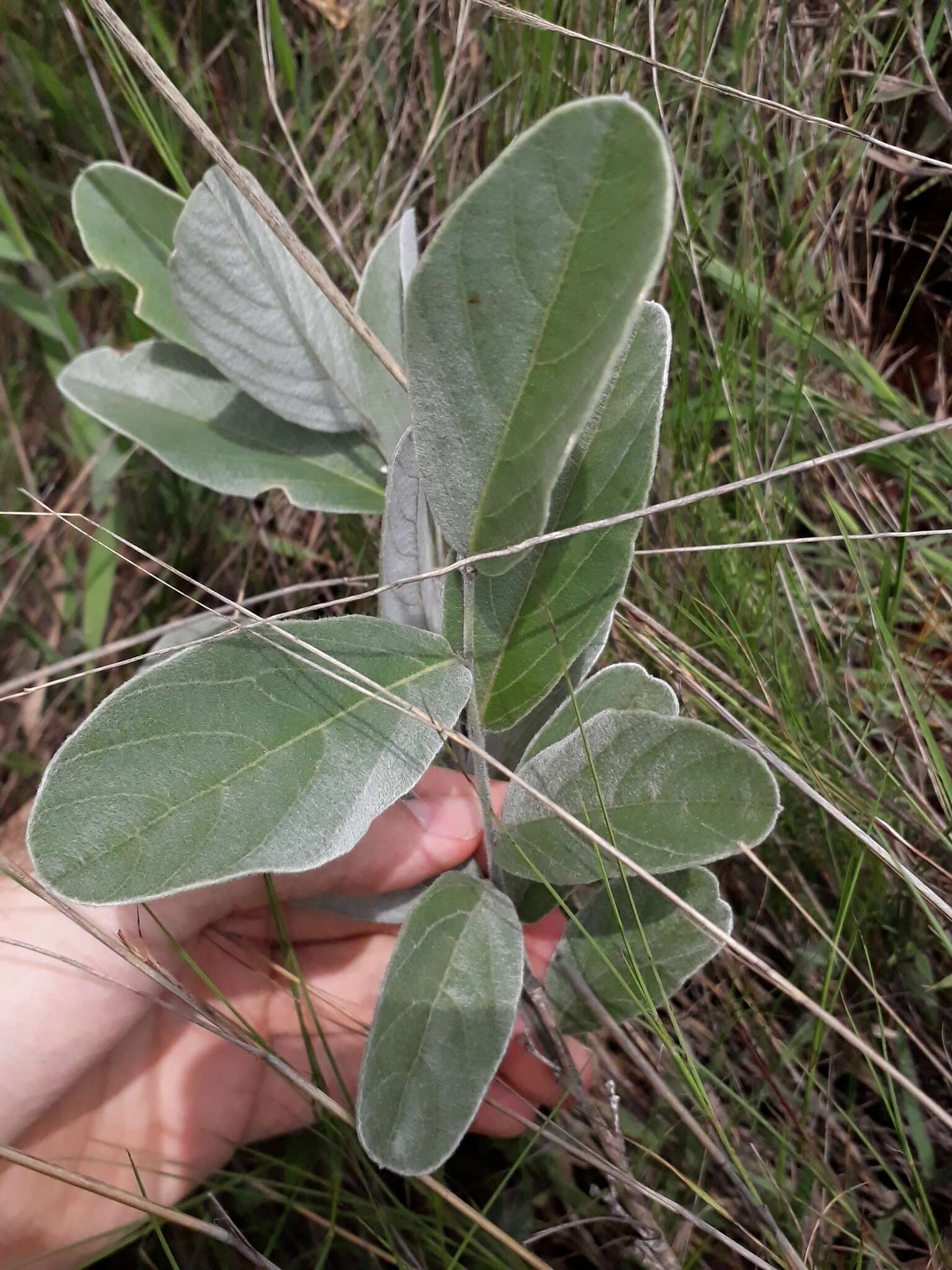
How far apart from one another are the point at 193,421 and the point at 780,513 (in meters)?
0.74

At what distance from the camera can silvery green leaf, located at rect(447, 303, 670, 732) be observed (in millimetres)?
670

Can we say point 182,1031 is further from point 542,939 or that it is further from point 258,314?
point 258,314

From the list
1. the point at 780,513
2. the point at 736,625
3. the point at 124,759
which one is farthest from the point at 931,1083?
the point at 124,759

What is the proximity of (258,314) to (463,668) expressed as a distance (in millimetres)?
458

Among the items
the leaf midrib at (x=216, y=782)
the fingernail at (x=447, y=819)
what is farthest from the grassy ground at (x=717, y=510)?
the leaf midrib at (x=216, y=782)

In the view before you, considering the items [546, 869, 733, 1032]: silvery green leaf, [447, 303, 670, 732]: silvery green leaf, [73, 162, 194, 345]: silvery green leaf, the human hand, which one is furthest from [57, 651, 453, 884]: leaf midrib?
[73, 162, 194, 345]: silvery green leaf

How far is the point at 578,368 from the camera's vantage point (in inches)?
19.3

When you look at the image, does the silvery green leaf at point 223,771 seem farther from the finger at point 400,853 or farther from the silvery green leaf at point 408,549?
the finger at point 400,853

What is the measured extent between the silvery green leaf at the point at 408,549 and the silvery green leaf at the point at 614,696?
0.13 m

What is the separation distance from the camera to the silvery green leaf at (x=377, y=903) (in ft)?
3.20

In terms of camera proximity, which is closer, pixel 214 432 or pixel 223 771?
pixel 223 771

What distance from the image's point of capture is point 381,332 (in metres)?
1.00

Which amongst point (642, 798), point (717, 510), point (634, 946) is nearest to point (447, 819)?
point (634, 946)

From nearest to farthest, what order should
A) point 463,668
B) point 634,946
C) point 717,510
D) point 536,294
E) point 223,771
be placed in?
1. point 536,294
2. point 223,771
3. point 463,668
4. point 634,946
5. point 717,510
